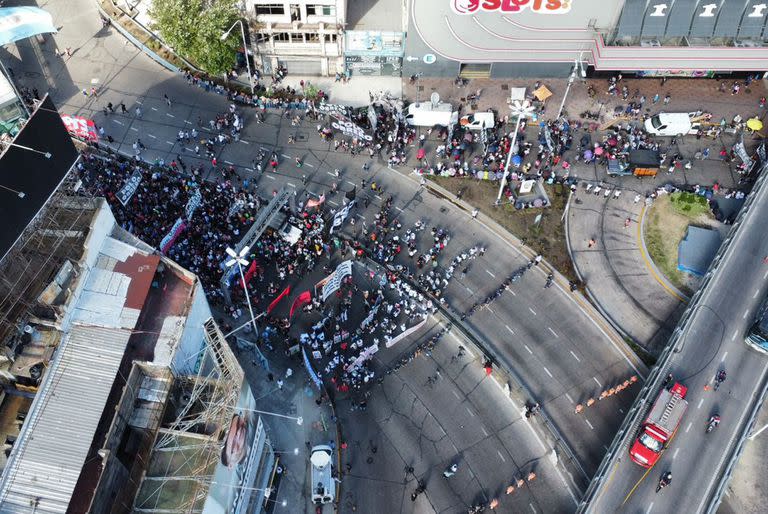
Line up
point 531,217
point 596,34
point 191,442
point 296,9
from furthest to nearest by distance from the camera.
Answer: point 596,34, point 296,9, point 531,217, point 191,442

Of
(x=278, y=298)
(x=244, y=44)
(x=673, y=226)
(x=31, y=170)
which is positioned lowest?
(x=31, y=170)

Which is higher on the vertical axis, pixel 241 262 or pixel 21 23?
pixel 21 23

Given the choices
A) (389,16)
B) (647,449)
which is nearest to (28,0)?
(389,16)

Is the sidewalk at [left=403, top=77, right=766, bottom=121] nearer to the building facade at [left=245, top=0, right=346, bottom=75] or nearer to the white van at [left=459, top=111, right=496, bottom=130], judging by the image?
the white van at [left=459, top=111, right=496, bottom=130]

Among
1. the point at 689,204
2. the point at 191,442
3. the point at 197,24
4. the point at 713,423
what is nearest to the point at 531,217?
the point at 689,204

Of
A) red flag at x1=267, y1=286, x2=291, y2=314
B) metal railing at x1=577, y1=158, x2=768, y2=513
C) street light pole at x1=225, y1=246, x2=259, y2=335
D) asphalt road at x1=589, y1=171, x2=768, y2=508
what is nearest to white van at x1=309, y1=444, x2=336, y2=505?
street light pole at x1=225, y1=246, x2=259, y2=335

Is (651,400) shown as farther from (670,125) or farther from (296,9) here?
(296,9)
